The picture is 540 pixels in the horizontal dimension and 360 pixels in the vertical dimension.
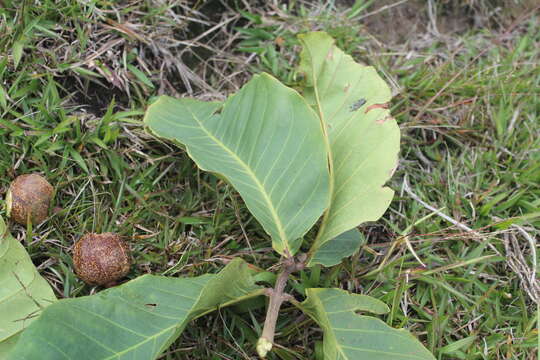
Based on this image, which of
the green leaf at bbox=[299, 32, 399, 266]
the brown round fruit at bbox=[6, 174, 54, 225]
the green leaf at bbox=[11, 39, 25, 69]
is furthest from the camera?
the green leaf at bbox=[11, 39, 25, 69]

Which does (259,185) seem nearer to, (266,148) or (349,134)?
(266,148)

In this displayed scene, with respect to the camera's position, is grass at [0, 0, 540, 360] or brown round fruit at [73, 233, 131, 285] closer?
brown round fruit at [73, 233, 131, 285]

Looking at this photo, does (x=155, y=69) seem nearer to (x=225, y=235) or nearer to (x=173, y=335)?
(x=225, y=235)

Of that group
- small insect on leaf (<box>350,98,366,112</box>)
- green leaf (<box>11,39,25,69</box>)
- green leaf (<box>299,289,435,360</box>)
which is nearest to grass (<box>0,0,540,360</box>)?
green leaf (<box>11,39,25,69</box>)

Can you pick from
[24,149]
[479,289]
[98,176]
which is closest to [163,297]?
[98,176]

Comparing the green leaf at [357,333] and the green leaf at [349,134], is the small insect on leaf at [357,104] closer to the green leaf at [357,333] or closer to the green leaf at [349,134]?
the green leaf at [349,134]

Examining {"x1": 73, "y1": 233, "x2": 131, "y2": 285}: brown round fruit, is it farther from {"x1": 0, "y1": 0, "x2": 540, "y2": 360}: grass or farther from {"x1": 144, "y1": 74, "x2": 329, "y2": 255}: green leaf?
{"x1": 144, "y1": 74, "x2": 329, "y2": 255}: green leaf

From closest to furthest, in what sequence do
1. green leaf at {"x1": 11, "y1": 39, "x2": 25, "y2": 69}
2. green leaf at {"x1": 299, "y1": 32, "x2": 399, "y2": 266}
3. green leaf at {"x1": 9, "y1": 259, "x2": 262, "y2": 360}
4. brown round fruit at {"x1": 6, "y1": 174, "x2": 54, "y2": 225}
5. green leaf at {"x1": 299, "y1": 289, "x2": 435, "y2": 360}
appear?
green leaf at {"x1": 9, "y1": 259, "x2": 262, "y2": 360} < green leaf at {"x1": 299, "y1": 289, "x2": 435, "y2": 360} < green leaf at {"x1": 299, "y1": 32, "x2": 399, "y2": 266} < brown round fruit at {"x1": 6, "y1": 174, "x2": 54, "y2": 225} < green leaf at {"x1": 11, "y1": 39, "x2": 25, "y2": 69}

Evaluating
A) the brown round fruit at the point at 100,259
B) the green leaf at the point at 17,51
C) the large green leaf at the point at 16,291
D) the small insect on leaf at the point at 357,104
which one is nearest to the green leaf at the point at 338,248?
the small insect on leaf at the point at 357,104
